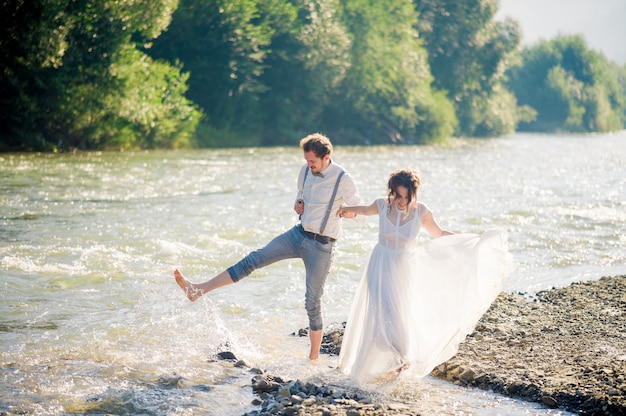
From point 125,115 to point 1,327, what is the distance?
2664cm

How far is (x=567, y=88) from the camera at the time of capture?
106062mm

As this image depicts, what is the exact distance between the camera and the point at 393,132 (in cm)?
5547

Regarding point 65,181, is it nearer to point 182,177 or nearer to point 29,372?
point 182,177

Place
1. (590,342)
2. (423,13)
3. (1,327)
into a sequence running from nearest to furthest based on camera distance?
1. (590,342)
2. (1,327)
3. (423,13)

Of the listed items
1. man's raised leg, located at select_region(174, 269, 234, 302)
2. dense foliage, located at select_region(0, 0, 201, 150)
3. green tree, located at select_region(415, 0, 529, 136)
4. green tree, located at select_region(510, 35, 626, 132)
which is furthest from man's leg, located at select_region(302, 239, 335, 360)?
Result: green tree, located at select_region(510, 35, 626, 132)

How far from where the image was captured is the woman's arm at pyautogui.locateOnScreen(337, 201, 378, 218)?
772 centimetres

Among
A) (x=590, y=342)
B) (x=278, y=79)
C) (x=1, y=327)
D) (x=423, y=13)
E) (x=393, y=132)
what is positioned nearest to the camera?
(x=590, y=342)

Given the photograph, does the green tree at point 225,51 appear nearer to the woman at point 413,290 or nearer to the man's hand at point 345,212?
the man's hand at point 345,212

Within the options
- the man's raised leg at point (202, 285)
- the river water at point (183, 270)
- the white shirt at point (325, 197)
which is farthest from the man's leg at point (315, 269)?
the man's raised leg at point (202, 285)

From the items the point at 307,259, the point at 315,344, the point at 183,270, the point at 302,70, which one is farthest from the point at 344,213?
the point at 302,70

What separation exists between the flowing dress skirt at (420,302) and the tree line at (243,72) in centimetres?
2609

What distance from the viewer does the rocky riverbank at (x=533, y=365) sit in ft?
22.2

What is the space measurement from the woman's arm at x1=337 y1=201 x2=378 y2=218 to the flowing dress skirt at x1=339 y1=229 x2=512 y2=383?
35cm

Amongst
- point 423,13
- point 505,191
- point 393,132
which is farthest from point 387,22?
point 505,191
